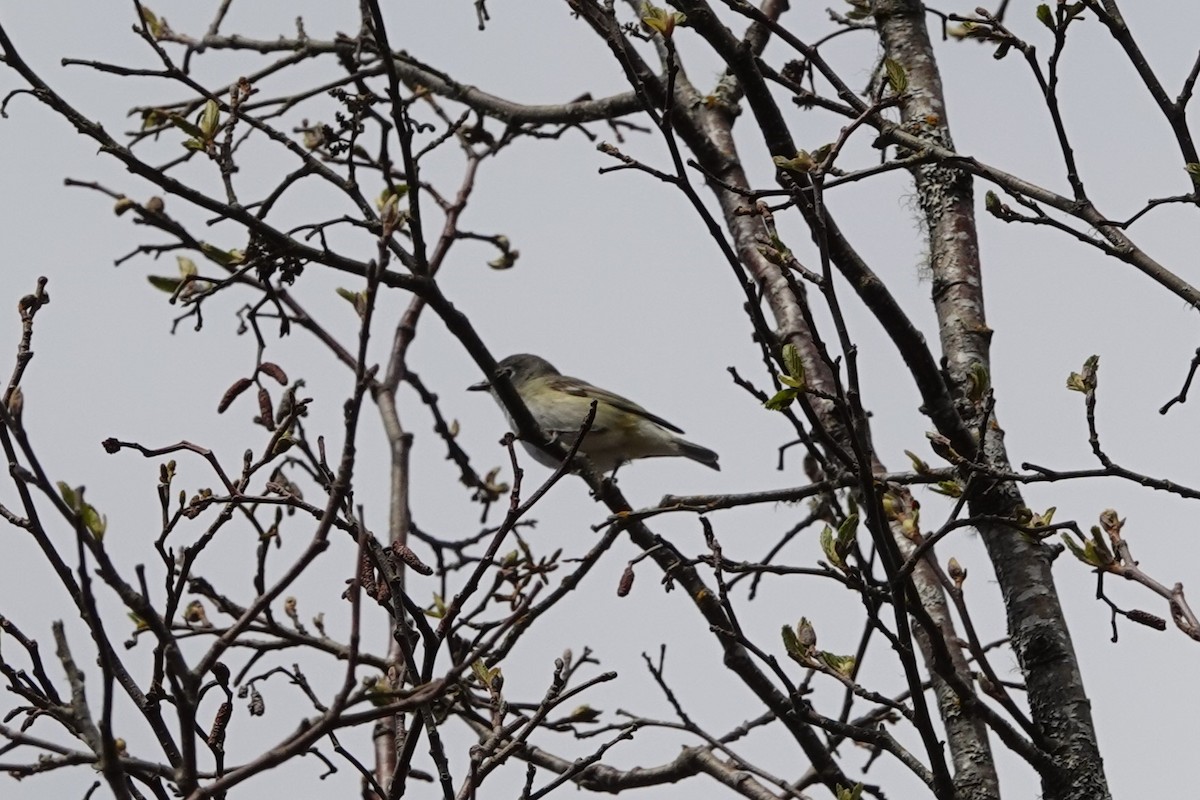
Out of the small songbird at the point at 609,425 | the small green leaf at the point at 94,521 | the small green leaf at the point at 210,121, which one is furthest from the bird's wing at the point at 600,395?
the small green leaf at the point at 94,521

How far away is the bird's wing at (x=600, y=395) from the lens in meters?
7.98

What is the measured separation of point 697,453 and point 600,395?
0.71 metres

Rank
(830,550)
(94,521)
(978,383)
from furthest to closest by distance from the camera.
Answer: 1. (978,383)
2. (830,550)
3. (94,521)

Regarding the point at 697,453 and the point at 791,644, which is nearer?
the point at 791,644

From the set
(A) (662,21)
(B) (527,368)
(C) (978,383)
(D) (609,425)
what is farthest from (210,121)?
(B) (527,368)

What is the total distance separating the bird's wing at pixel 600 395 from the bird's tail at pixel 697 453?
9 centimetres

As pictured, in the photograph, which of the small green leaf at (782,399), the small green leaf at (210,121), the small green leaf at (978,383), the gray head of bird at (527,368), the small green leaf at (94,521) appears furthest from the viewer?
the gray head of bird at (527,368)

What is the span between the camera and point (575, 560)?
3320mm

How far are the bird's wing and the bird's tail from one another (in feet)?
0.28

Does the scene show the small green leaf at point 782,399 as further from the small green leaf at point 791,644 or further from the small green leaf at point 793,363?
the small green leaf at point 791,644

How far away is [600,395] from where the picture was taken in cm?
845

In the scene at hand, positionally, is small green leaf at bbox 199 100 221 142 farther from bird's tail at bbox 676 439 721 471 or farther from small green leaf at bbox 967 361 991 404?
bird's tail at bbox 676 439 721 471

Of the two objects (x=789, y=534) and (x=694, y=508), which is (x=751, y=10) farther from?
(x=789, y=534)

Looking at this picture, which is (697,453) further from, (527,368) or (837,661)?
(837,661)
